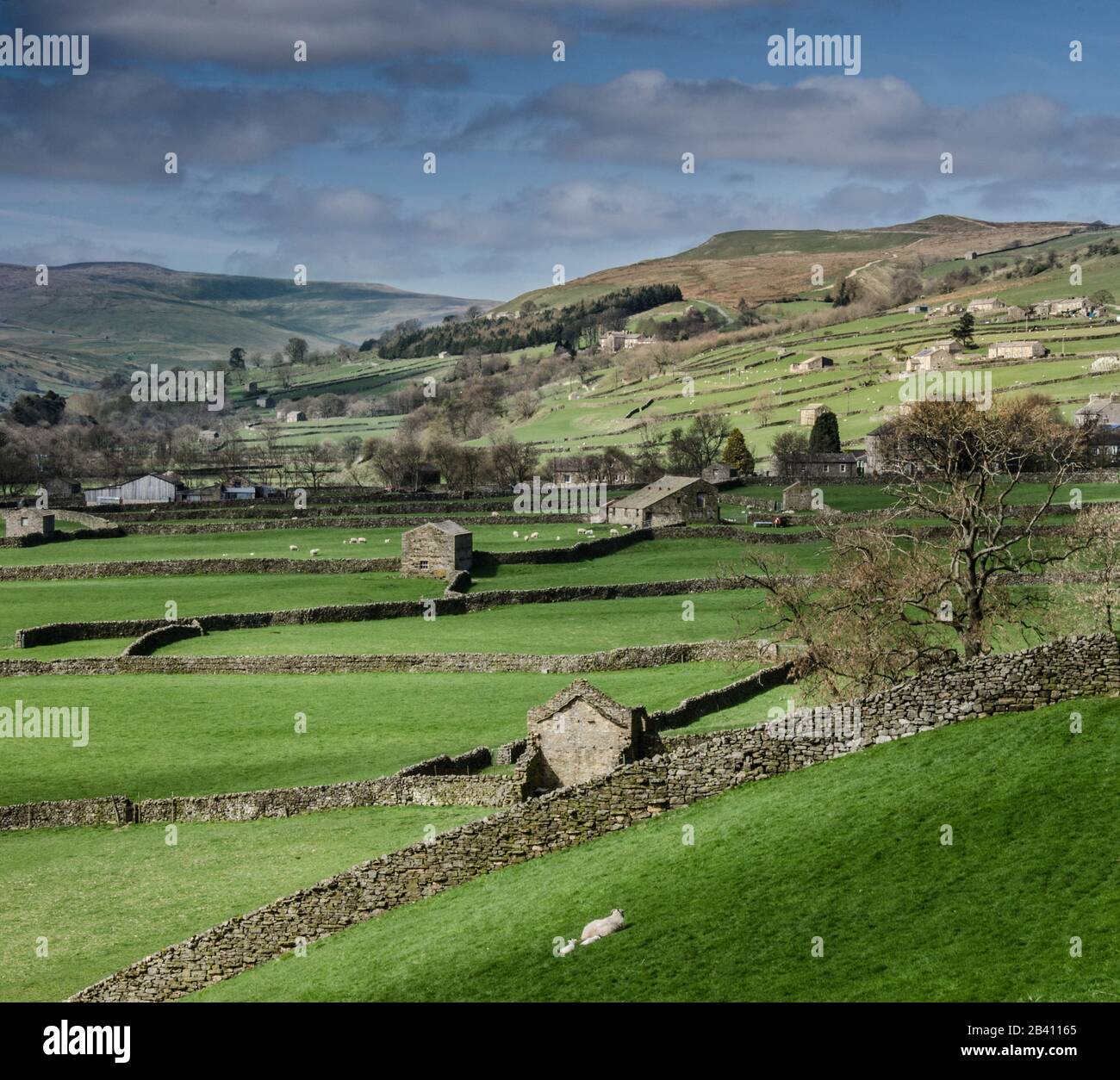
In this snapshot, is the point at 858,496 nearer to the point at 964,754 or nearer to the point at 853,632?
the point at 853,632

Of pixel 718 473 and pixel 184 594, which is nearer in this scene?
pixel 184 594

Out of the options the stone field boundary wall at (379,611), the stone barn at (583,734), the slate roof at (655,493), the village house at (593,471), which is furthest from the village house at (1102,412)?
the stone barn at (583,734)

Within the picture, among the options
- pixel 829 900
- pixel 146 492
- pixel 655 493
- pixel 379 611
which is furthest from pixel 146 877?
pixel 146 492

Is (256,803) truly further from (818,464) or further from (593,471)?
(593,471)

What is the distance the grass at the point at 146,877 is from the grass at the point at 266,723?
3.95 metres

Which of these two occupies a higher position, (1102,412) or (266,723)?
(1102,412)

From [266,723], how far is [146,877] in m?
15.0

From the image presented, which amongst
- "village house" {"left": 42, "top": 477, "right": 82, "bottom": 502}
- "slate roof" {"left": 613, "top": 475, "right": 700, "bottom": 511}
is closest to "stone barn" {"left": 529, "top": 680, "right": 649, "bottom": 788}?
"slate roof" {"left": 613, "top": 475, "right": 700, "bottom": 511}

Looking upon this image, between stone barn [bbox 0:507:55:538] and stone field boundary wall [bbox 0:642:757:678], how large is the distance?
4355cm

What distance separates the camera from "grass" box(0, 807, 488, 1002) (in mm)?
26766

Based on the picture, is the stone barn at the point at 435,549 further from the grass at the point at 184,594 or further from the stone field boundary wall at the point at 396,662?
the stone field boundary wall at the point at 396,662

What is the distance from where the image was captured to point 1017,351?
17775cm
